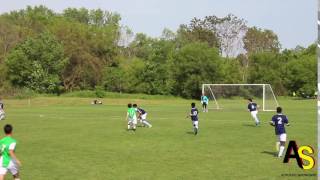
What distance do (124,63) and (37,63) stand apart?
69.6 ft

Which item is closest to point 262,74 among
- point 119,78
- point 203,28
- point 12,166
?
point 203,28

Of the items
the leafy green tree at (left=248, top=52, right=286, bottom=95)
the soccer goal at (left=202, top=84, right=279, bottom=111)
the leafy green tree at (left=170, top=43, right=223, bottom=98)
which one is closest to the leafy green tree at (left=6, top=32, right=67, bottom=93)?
the leafy green tree at (left=170, top=43, right=223, bottom=98)

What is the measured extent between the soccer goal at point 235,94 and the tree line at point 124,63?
24.2 metres

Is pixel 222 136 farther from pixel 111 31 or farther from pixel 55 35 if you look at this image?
pixel 111 31

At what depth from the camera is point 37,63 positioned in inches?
3290

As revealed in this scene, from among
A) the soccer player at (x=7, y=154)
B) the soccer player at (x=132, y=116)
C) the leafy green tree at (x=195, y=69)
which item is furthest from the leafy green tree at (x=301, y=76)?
the soccer player at (x=7, y=154)

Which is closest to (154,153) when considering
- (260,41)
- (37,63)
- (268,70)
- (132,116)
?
(132,116)

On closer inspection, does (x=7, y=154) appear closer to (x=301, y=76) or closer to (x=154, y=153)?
(x=154, y=153)

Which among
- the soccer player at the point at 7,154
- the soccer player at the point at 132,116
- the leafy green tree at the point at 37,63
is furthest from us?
the leafy green tree at the point at 37,63

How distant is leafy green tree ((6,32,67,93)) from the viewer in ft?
272

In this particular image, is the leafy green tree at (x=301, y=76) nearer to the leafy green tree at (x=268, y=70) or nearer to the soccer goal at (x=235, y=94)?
the leafy green tree at (x=268, y=70)

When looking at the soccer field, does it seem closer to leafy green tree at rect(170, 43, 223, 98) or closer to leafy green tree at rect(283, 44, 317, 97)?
leafy green tree at rect(170, 43, 223, 98)

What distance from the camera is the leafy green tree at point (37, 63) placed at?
272 ft

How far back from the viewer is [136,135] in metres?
24.6
